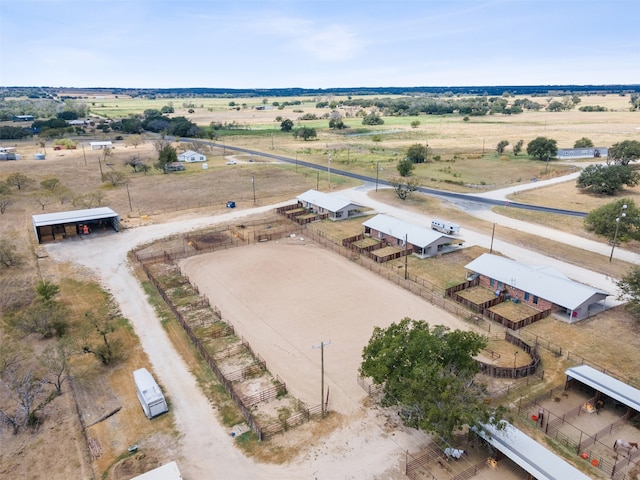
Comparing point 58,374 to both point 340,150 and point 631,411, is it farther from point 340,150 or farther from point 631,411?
point 340,150

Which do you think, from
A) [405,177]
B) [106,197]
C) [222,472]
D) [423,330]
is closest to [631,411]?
[423,330]

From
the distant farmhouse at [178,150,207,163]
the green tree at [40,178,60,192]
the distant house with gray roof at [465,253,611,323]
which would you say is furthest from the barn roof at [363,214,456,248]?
the distant farmhouse at [178,150,207,163]

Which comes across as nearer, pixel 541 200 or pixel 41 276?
pixel 41 276

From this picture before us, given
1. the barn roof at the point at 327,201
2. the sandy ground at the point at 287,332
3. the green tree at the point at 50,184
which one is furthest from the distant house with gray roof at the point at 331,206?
the green tree at the point at 50,184

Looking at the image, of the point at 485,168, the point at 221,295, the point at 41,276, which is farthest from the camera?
the point at 485,168

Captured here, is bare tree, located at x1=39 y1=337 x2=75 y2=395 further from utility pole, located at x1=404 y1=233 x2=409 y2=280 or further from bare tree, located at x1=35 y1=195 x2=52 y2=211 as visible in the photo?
A: bare tree, located at x1=35 y1=195 x2=52 y2=211

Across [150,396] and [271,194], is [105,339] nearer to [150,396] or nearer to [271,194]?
[150,396]

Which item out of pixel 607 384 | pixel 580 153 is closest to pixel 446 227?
pixel 607 384

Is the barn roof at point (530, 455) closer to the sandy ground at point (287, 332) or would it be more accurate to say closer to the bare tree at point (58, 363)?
the sandy ground at point (287, 332)
